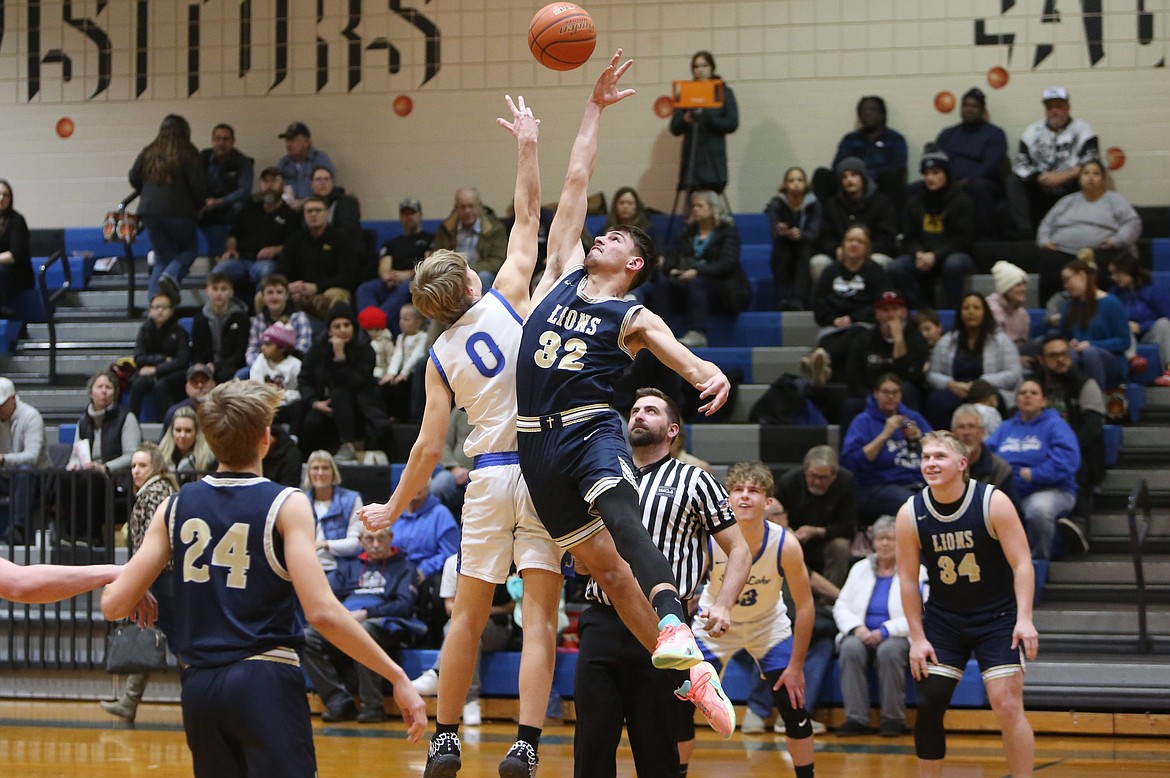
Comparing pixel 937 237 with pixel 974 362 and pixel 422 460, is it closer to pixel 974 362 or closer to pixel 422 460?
pixel 974 362

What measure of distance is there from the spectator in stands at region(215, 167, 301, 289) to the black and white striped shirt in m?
9.19

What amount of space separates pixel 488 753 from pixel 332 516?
2.66 meters

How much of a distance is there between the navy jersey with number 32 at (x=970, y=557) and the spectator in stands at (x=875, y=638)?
2.40 metres

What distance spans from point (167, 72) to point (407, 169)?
3213mm

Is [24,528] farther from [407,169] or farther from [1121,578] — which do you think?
[1121,578]

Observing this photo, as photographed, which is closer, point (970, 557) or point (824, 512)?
point (970, 557)

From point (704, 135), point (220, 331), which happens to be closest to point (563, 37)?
point (220, 331)

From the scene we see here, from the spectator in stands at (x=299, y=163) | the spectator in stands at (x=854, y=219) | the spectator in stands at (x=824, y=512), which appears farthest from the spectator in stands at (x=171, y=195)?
the spectator in stands at (x=824, y=512)

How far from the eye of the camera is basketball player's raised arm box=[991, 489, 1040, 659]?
21.4 ft

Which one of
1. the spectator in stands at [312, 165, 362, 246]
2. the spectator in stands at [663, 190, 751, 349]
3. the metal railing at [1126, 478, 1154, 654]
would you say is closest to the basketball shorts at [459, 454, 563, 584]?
the metal railing at [1126, 478, 1154, 654]

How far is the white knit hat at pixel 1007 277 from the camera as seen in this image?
38.9 feet

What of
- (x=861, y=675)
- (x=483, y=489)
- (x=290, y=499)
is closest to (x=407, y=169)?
(x=861, y=675)

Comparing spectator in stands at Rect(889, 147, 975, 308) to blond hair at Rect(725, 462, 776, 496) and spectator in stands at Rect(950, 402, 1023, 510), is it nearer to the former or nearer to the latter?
spectator in stands at Rect(950, 402, 1023, 510)

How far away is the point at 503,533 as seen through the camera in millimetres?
5785
